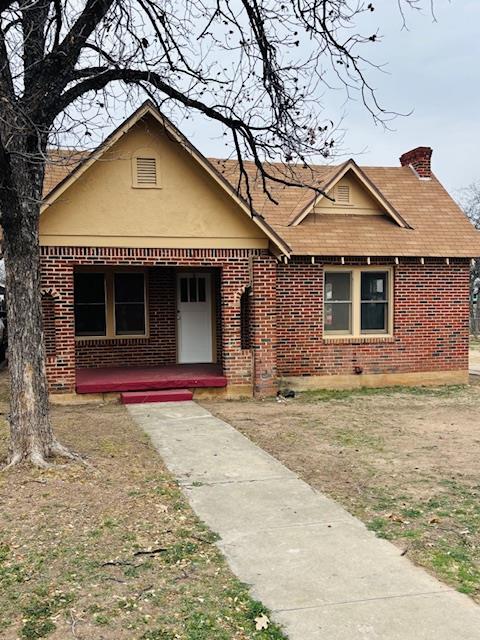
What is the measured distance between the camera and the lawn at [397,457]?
478cm

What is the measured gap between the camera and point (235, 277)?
38.9ft

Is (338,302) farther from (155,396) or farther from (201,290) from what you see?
(155,396)

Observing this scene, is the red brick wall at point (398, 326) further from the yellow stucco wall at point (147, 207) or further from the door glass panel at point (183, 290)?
the door glass panel at point (183, 290)

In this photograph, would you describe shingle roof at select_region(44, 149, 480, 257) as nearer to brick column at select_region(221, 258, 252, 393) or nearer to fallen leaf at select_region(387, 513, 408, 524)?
brick column at select_region(221, 258, 252, 393)

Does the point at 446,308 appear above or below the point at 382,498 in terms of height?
above

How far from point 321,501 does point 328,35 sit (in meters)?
6.03

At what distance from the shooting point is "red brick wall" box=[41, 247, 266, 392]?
10.9 m

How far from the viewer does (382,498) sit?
5.77 m

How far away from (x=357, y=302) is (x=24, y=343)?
8437mm

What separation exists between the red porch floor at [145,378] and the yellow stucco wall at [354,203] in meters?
4.53

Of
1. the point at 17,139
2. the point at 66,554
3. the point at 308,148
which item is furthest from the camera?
the point at 308,148

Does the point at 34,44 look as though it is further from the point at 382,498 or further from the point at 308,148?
the point at 382,498

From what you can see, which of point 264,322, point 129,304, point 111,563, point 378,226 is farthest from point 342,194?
point 111,563

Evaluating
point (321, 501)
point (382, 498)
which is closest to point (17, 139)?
point (321, 501)
